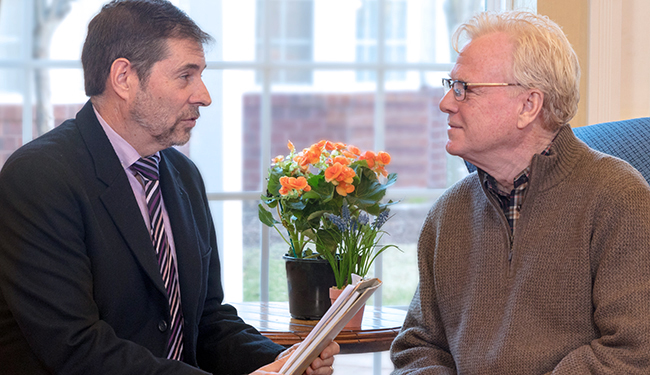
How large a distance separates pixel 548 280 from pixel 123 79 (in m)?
1.00

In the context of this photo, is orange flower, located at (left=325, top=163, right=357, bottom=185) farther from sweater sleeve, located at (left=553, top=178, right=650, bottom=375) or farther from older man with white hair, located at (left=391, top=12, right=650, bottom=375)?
sweater sleeve, located at (left=553, top=178, right=650, bottom=375)

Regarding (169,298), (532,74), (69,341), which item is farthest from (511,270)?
(69,341)

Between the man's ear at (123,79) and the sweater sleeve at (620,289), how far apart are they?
39.9 inches

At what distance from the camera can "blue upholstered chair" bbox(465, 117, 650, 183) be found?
1.54 meters

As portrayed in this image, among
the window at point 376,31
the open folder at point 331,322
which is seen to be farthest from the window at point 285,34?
the open folder at point 331,322

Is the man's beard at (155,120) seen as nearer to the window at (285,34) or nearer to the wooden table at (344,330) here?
the wooden table at (344,330)

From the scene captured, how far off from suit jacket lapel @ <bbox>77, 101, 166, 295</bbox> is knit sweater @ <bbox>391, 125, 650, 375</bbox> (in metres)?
0.62

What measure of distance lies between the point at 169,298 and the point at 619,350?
94 centimetres

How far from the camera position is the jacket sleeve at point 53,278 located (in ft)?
3.84

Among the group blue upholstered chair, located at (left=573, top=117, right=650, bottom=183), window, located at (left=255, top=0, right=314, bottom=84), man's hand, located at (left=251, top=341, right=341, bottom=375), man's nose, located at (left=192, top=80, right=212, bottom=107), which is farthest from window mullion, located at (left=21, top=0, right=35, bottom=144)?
blue upholstered chair, located at (left=573, top=117, right=650, bottom=183)

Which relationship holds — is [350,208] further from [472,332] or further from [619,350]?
[619,350]

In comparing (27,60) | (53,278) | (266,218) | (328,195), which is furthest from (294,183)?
(27,60)

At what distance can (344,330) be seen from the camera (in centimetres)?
183

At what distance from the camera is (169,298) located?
142cm
